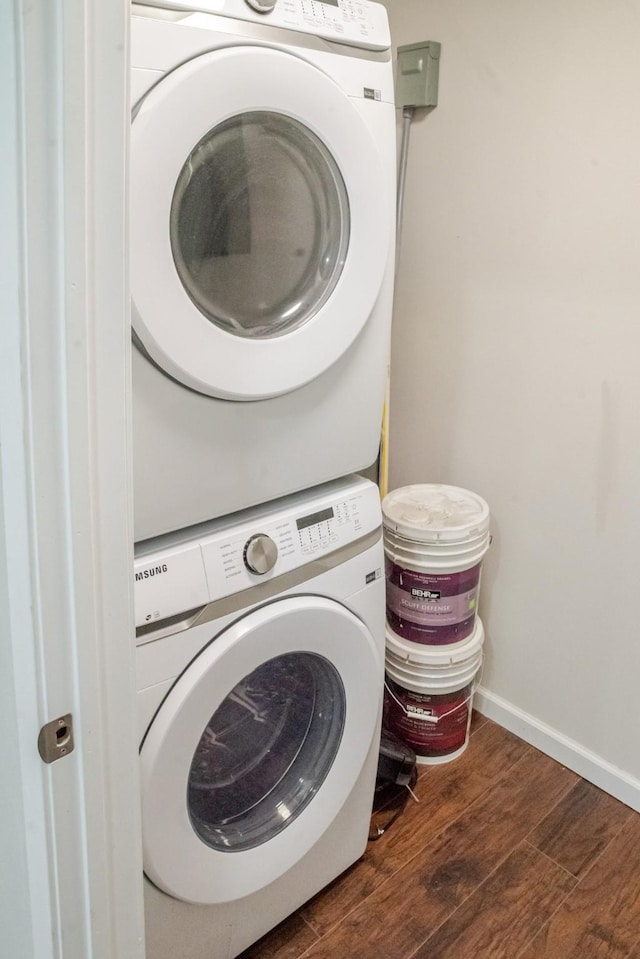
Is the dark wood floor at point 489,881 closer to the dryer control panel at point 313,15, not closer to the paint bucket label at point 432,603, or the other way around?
the paint bucket label at point 432,603

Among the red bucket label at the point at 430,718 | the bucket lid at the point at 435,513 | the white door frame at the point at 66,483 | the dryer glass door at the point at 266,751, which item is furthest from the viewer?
the red bucket label at the point at 430,718

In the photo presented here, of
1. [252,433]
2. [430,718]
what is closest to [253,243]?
[252,433]

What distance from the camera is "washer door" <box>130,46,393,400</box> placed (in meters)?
0.86

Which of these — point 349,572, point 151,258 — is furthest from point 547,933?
point 151,258

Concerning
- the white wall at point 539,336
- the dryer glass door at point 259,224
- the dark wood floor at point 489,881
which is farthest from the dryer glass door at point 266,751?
the white wall at point 539,336

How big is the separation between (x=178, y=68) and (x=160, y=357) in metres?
0.33

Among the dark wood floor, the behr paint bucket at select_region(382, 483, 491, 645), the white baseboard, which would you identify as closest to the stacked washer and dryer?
the dark wood floor

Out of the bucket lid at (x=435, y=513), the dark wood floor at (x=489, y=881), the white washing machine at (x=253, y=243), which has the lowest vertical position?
the dark wood floor at (x=489, y=881)

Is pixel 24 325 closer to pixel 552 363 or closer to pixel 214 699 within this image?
pixel 214 699

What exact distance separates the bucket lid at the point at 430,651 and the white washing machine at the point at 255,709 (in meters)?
0.31

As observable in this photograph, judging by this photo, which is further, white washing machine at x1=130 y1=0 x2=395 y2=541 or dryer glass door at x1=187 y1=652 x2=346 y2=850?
dryer glass door at x1=187 y1=652 x2=346 y2=850

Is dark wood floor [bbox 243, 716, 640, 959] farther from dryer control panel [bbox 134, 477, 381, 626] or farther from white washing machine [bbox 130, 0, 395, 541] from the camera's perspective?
white washing machine [bbox 130, 0, 395, 541]

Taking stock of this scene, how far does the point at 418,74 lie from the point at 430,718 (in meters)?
1.44

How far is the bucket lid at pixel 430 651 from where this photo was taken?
5.53 feet
